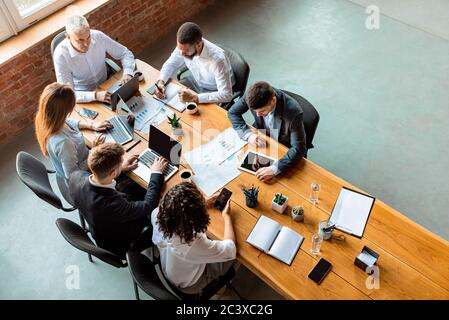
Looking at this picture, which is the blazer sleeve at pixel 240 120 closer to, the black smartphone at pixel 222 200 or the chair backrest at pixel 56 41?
the black smartphone at pixel 222 200

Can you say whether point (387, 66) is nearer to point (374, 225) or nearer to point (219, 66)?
point (219, 66)

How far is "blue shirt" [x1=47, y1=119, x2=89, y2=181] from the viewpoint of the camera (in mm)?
3029

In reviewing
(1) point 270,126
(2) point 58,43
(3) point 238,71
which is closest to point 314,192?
(1) point 270,126

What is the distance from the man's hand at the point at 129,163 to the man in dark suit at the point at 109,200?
0.19 metres

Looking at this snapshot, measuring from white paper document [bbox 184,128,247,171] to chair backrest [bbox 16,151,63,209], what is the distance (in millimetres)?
1006

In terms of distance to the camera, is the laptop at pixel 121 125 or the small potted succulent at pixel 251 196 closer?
the small potted succulent at pixel 251 196

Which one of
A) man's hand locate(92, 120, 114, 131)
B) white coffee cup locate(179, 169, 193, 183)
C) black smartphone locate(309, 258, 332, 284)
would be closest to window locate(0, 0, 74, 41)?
man's hand locate(92, 120, 114, 131)

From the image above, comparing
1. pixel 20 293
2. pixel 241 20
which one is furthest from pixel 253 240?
pixel 241 20

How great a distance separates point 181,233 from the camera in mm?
2387

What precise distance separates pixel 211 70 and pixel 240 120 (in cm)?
64

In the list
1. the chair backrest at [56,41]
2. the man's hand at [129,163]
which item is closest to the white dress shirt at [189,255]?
the man's hand at [129,163]

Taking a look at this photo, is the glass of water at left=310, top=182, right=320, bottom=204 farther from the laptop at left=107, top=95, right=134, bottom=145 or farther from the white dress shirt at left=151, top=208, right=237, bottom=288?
the laptop at left=107, top=95, right=134, bottom=145

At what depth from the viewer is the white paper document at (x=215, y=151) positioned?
3.07 metres

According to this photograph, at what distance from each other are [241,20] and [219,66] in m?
2.29
